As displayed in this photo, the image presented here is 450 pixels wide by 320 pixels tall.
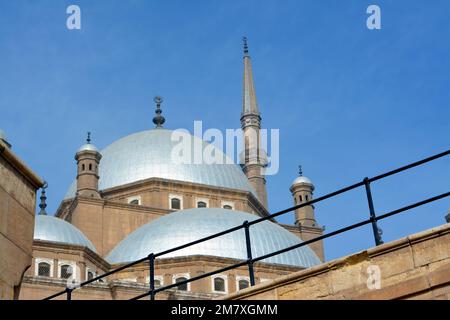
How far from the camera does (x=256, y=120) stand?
56375 millimetres

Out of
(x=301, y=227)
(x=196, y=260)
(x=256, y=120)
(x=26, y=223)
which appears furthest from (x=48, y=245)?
(x=26, y=223)

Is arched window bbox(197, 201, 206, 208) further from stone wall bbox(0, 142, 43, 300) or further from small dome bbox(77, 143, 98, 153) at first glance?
stone wall bbox(0, 142, 43, 300)

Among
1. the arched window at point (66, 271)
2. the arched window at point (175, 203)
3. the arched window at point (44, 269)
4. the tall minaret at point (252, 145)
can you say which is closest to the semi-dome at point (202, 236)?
the arched window at point (66, 271)

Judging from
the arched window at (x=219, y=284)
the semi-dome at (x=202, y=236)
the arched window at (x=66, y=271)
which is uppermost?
the semi-dome at (x=202, y=236)

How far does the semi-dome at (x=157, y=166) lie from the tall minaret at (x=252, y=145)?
174cm

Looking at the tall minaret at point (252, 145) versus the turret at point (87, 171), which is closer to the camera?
the turret at point (87, 171)

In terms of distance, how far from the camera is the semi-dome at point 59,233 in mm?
38250

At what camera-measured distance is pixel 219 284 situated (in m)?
36.5

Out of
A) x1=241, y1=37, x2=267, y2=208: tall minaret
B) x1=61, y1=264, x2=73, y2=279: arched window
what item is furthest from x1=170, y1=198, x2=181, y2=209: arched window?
x1=61, y1=264, x2=73, y2=279: arched window

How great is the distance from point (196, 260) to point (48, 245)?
640 cm

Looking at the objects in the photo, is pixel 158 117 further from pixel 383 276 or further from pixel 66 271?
pixel 383 276

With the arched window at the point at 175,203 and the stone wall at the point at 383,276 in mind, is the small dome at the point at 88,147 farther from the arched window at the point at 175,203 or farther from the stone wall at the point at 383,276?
the stone wall at the point at 383,276

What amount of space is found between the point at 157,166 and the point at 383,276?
40.0 metres

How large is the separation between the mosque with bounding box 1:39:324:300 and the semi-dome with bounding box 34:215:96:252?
45mm
